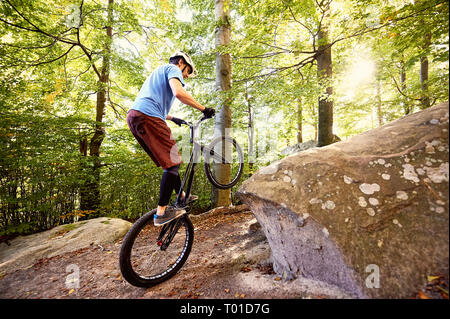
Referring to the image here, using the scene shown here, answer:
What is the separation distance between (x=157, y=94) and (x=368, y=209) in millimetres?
2512

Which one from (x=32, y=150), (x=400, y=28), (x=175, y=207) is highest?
(x=400, y=28)

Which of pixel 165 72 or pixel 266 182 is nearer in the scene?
pixel 266 182

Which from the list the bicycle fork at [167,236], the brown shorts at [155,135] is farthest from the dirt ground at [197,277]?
the brown shorts at [155,135]

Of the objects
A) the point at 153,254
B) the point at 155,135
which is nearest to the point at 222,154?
the point at 155,135

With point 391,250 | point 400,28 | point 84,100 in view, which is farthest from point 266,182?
point 84,100

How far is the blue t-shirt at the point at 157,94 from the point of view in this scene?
2.11 m

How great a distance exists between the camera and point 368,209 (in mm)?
1539

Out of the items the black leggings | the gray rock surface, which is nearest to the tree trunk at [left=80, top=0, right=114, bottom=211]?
the gray rock surface

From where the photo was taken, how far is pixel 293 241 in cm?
178

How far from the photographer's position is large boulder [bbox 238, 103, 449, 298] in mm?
1341

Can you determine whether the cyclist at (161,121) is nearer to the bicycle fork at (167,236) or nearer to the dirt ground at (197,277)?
the bicycle fork at (167,236)

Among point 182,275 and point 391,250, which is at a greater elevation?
point 391,250

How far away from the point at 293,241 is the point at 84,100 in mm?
7752

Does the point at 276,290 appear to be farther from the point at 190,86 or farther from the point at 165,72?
the point at 190,86
